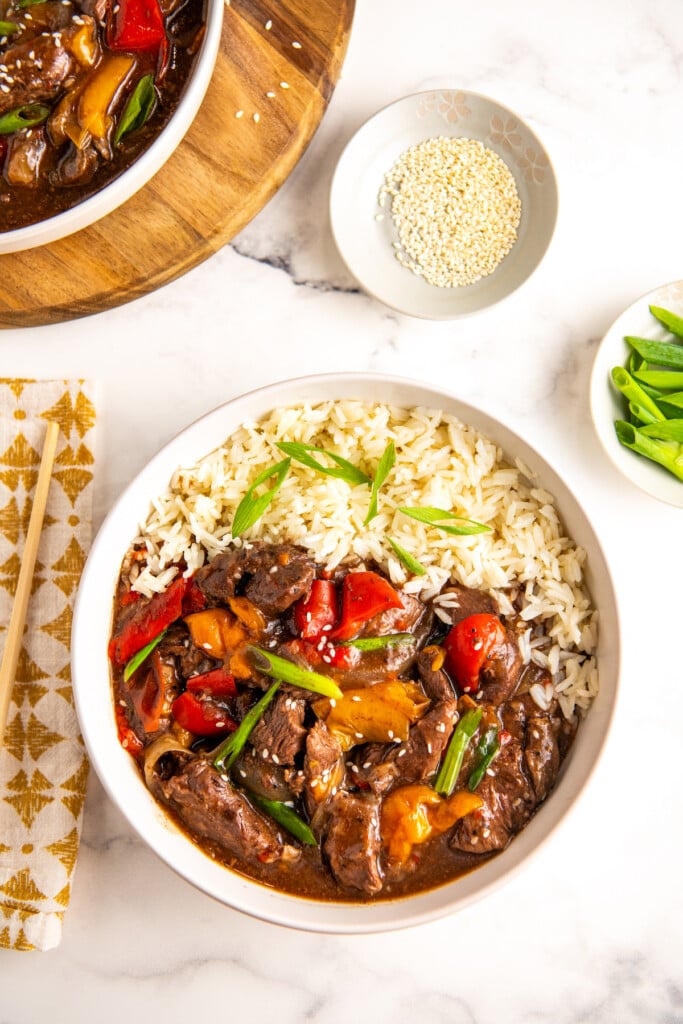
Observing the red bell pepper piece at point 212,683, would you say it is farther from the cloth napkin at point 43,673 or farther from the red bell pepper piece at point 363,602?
the cloth napkin at point 43,673

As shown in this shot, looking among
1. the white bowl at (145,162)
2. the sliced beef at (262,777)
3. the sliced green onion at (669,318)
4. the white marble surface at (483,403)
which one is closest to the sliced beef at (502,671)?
the white marble surface at (483,403)

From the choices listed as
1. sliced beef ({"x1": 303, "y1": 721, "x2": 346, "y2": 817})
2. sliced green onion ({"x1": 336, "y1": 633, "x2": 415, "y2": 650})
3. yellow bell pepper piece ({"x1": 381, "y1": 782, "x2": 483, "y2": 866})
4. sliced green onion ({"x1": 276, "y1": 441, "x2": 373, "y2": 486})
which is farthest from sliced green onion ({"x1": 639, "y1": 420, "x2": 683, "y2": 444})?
sliced beef ({"x1": 303, "y1": 721, "x2": 346, "y2": 817})

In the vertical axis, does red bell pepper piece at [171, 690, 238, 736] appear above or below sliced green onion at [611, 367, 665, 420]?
below

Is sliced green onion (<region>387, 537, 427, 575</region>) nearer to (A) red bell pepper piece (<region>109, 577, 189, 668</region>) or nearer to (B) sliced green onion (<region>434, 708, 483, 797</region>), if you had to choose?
(B) sliced green onion (<region>434, 708, 483, 797</region>)

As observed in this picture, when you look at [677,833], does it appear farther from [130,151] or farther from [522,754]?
[130,151]

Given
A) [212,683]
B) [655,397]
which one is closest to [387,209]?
[655,397]

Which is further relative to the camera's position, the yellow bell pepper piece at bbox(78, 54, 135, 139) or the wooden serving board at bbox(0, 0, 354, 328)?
the wooden serving board at bbox(0, 0, 354, 328)

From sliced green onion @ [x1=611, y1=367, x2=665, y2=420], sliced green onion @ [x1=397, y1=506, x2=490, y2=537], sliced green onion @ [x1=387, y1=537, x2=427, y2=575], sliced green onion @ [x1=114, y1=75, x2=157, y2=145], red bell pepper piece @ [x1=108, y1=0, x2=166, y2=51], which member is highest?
red bell pepper piece @ [x1=108, y1=0, x2=166, y2=51]
